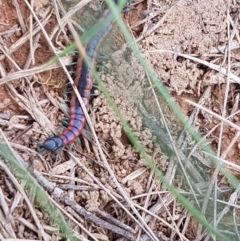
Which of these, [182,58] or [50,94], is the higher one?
[50,94]

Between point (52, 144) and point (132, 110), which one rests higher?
point (52, 144)

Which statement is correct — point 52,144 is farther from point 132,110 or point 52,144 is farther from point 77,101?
point 132,110

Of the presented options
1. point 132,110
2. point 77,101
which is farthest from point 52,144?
point 132,110

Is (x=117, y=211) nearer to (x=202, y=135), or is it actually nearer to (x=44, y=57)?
(x=202, y=135)

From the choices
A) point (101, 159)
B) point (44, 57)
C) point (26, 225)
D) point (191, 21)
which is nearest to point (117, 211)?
point (101, 159)
